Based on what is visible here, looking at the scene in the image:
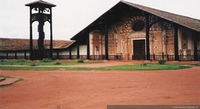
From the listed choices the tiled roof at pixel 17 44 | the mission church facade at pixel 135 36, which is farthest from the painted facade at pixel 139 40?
the tiled roof at pixel 17 44

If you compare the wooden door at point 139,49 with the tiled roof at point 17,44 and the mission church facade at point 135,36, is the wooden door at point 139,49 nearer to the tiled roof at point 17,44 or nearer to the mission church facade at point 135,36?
the mission church facade at point 135,36

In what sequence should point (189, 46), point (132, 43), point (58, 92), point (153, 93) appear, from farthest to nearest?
1. point (132, 43)
2. point (189, 46)
3. point (58, 92)
4. point (153, 93)

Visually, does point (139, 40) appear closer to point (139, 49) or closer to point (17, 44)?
point (139, 49)

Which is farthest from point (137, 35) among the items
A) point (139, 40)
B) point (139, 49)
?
point (139, 49)

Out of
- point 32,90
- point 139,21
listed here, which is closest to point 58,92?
point 32,90

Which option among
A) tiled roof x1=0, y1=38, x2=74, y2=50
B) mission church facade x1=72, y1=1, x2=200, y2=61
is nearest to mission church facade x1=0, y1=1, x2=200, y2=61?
mission church facade x1=72, y1=1, x2=200, y2=61

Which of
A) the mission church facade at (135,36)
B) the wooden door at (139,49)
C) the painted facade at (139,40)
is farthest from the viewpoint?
the wooden door at (139,49)

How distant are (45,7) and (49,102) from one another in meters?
26.3

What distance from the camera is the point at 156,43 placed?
25.4m

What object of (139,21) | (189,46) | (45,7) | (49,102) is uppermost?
(45,7)

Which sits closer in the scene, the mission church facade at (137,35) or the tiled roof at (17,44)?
the mission church facade at (137,35)

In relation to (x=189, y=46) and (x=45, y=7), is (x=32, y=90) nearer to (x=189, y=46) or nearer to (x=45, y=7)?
(x=189, y=46)

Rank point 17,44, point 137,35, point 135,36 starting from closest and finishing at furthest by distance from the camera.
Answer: point 137,35, point 135,36, point 17,44

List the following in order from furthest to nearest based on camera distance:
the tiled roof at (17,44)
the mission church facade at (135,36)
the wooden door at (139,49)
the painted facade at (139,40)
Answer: the tiled roof at (17,44) → the wooden door at (139,49) → the painted facade at (139,40) → the mission church facade at (135,36)
